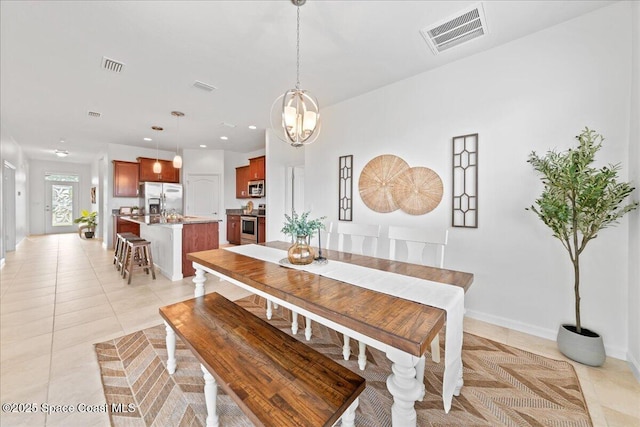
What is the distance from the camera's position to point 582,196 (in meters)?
1.83

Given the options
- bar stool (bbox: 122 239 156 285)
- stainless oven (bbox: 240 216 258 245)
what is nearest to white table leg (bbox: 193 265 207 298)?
bar stool (bbox: 122 239 156 285)

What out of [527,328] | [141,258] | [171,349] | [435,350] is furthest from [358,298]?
[141,258]

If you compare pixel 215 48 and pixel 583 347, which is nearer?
pixel 583 347

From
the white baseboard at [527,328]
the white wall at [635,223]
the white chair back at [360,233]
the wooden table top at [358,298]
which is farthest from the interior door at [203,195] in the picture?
the white wall at [635,223]

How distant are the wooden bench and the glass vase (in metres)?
0.46

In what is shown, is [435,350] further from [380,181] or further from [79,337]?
[79,337]

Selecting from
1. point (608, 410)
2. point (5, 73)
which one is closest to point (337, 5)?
point (608, 410)

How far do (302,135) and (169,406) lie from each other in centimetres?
205

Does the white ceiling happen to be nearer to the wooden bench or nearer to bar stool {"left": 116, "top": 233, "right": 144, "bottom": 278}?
bar stool {"left": 116, "top": 233, "right": 144, "bottom": 278}

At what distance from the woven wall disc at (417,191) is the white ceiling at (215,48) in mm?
1200

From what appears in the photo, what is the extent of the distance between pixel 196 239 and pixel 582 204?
464 centimetres

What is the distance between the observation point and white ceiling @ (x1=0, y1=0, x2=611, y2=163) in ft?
6.54

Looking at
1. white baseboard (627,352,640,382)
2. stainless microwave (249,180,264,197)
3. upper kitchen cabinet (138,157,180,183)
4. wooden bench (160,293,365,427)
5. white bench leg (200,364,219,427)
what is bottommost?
white baseboard (627,352,640,382)

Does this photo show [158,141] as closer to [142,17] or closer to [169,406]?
[142,17]
